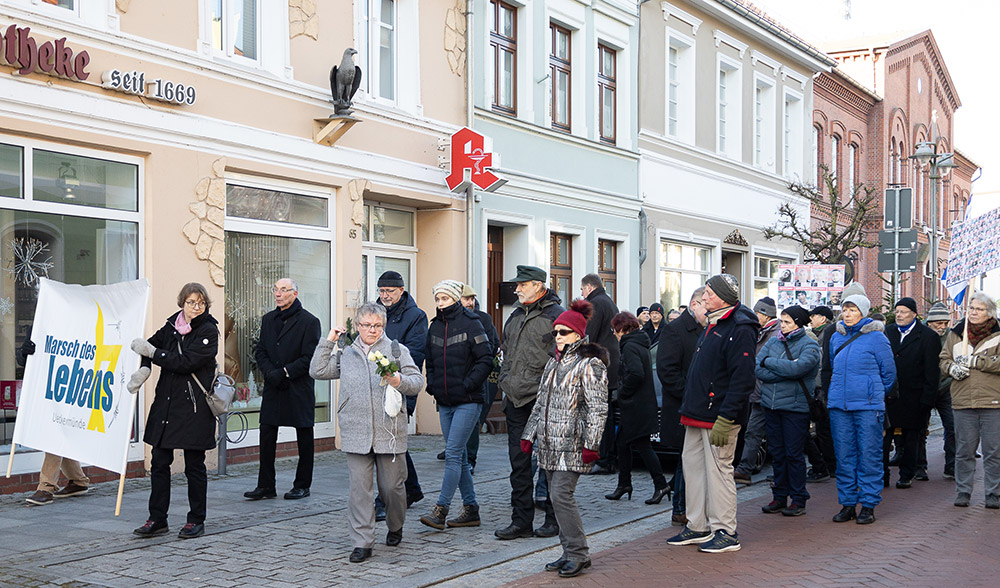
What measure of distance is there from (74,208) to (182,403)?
10.9ft

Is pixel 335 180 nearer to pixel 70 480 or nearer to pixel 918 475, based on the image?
pixel 70 480

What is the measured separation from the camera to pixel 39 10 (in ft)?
30.8

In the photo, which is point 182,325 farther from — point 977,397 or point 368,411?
point 977,397

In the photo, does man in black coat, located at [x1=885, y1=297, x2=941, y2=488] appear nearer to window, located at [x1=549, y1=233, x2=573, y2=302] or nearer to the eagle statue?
the eagle statue

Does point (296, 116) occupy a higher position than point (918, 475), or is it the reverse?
point (296, 116)

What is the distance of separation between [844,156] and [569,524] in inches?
1066

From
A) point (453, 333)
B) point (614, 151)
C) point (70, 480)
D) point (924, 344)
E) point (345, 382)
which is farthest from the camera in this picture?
point (614, 151)

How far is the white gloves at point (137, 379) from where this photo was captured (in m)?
7.45

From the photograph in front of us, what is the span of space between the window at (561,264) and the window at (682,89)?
4834mm

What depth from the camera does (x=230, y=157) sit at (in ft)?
37.4

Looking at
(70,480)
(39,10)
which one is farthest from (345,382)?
(39,10)

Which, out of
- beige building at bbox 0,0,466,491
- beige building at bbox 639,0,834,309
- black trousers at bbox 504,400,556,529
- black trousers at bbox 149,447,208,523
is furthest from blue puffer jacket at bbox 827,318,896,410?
beige building at bbox 639,0,834,309

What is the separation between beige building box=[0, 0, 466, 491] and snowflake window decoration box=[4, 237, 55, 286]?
0.02 metres

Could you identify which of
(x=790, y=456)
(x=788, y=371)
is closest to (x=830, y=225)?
(x=788, y=371)
